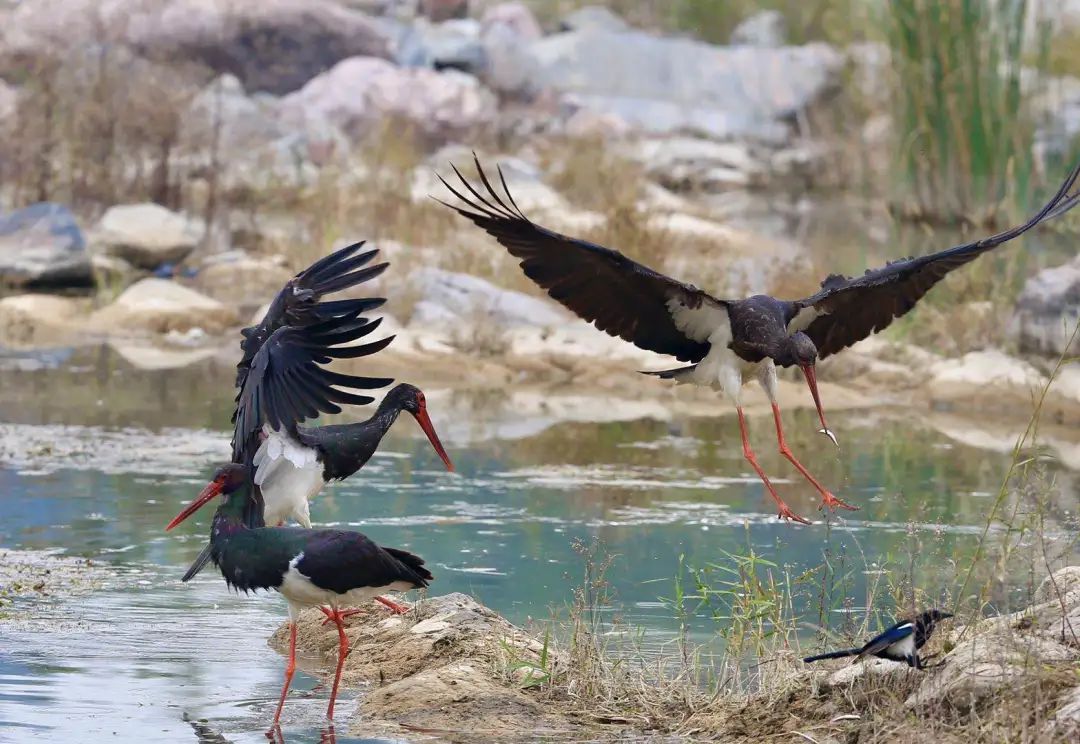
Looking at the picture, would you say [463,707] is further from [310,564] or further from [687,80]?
[687,80]

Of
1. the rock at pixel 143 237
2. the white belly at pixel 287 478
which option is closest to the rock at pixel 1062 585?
the white belly at pixel 287 478

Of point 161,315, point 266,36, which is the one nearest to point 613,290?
point 161,315

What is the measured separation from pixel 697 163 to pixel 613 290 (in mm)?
19455

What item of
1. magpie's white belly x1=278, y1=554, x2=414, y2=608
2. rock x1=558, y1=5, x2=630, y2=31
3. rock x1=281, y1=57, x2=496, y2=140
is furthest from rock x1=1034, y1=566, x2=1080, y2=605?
rock x1=558, y1=5, x2=630, y2=31

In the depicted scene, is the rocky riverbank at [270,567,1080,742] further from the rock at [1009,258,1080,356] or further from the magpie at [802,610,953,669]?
the rock at [1009,258,1080,356]

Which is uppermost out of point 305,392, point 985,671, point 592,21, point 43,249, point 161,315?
point 592,21

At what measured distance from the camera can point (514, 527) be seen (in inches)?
390

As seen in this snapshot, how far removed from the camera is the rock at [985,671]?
5.63 meters

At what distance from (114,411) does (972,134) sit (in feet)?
33.2

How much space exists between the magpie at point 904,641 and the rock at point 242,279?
38.8 ft

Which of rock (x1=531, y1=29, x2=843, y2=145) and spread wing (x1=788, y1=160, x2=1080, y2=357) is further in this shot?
rock (x1=531, y1=29, x2=843, y2=145)

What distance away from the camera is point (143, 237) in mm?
18562

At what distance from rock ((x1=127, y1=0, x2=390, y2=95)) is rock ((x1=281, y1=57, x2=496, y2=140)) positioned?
101cm

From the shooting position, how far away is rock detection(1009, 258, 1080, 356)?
46.8ft
